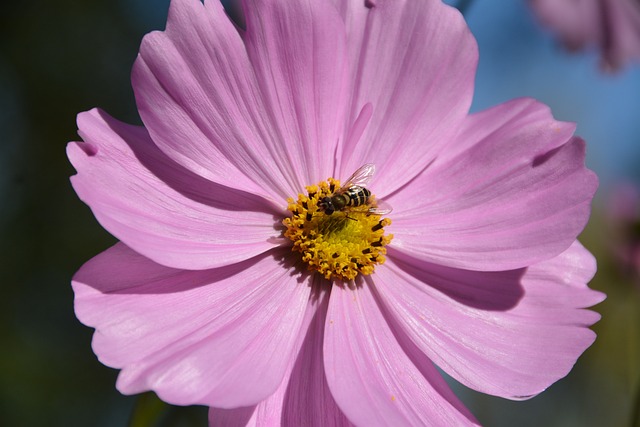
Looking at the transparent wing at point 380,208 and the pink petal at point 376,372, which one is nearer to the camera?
the pink petal at point 376,372

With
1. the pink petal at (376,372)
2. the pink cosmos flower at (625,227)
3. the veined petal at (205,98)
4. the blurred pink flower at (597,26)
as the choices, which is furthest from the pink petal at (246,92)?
the pink cosmos flower at (625,227)

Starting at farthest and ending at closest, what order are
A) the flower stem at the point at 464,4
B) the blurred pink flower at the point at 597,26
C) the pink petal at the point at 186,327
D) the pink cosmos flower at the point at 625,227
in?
the pink cosmos flower at the point at 625,227 < the blurred pink flower at the point at 597,26 < the flower stem at the point at 464,4 < the pink petal at the point at 186,327

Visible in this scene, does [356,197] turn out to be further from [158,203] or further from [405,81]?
[158,203]

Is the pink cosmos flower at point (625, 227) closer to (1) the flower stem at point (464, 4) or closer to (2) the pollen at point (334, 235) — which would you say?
(1) the flower stem at point (464, 4)

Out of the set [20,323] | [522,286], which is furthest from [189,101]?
[20,323]

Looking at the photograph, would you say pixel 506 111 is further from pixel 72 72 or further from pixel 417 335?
pixel 72 72

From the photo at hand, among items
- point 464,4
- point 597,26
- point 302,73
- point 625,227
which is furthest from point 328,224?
point 625,227
